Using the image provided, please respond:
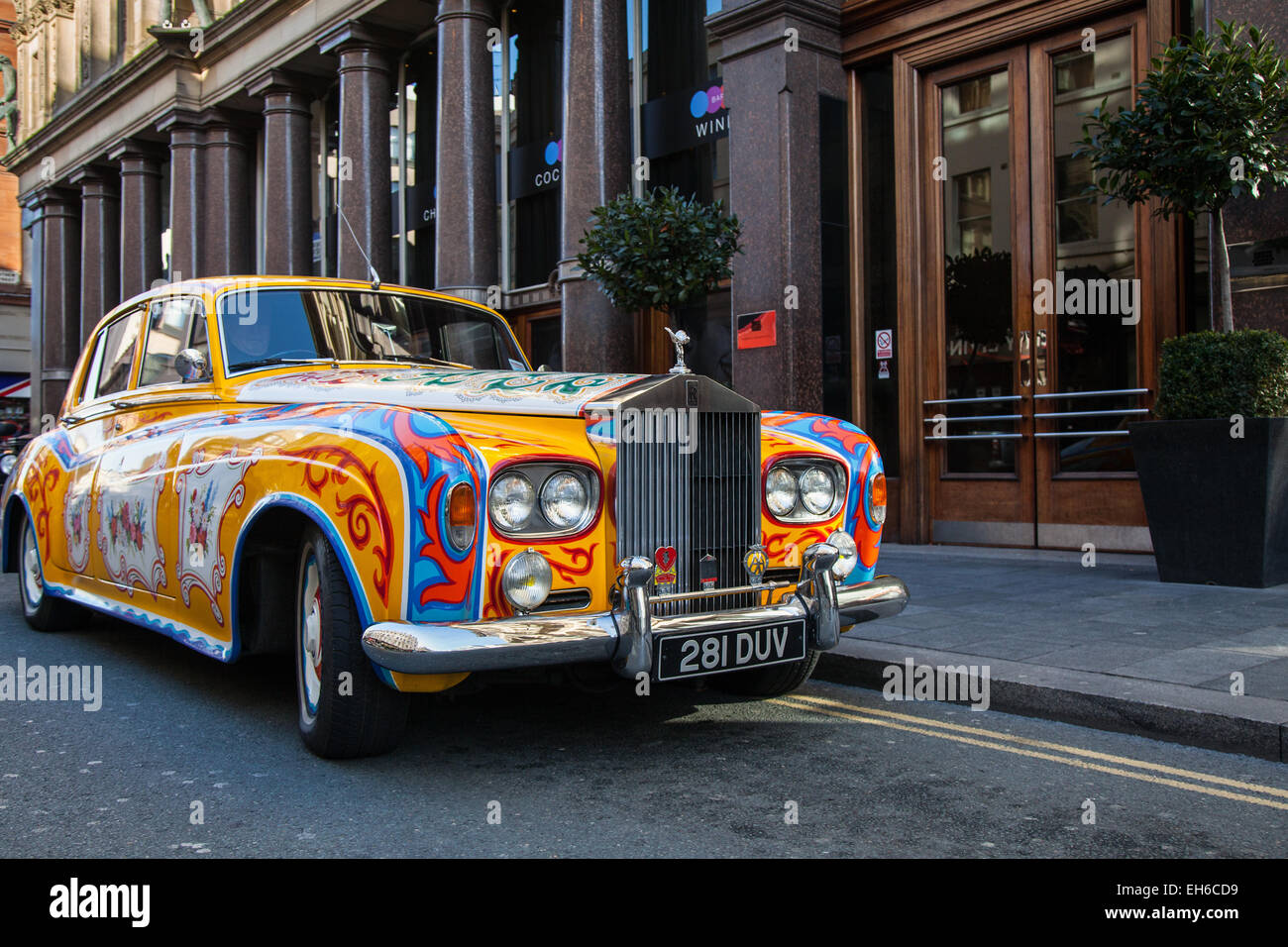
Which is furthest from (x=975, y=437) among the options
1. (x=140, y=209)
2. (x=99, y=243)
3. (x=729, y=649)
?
(x=99, y=243)

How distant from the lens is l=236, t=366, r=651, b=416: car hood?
407 cm

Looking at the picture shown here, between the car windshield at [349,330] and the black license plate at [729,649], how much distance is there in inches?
92.5

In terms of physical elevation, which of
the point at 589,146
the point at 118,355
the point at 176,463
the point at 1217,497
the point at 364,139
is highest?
the point at 364,139

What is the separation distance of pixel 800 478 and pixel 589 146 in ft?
30.5

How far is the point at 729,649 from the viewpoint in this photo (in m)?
3.93

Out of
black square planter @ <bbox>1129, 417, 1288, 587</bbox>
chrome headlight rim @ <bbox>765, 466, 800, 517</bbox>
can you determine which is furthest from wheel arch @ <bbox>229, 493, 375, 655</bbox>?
black square planter @ <bbox>1129, 417, 1288, 587</bbox>

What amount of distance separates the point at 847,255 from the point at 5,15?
45.0m

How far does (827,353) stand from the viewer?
36.3 feet

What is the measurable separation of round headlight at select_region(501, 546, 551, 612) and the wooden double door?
22.3ft

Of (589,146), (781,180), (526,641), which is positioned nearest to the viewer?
(526,641)

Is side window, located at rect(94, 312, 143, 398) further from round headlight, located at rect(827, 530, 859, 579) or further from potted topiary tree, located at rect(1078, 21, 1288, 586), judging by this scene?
potted topiary tree, located at rect(1078, 21, 1288, 586)

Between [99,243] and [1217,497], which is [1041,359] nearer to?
[1217,497]

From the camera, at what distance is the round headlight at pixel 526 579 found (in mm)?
3650
